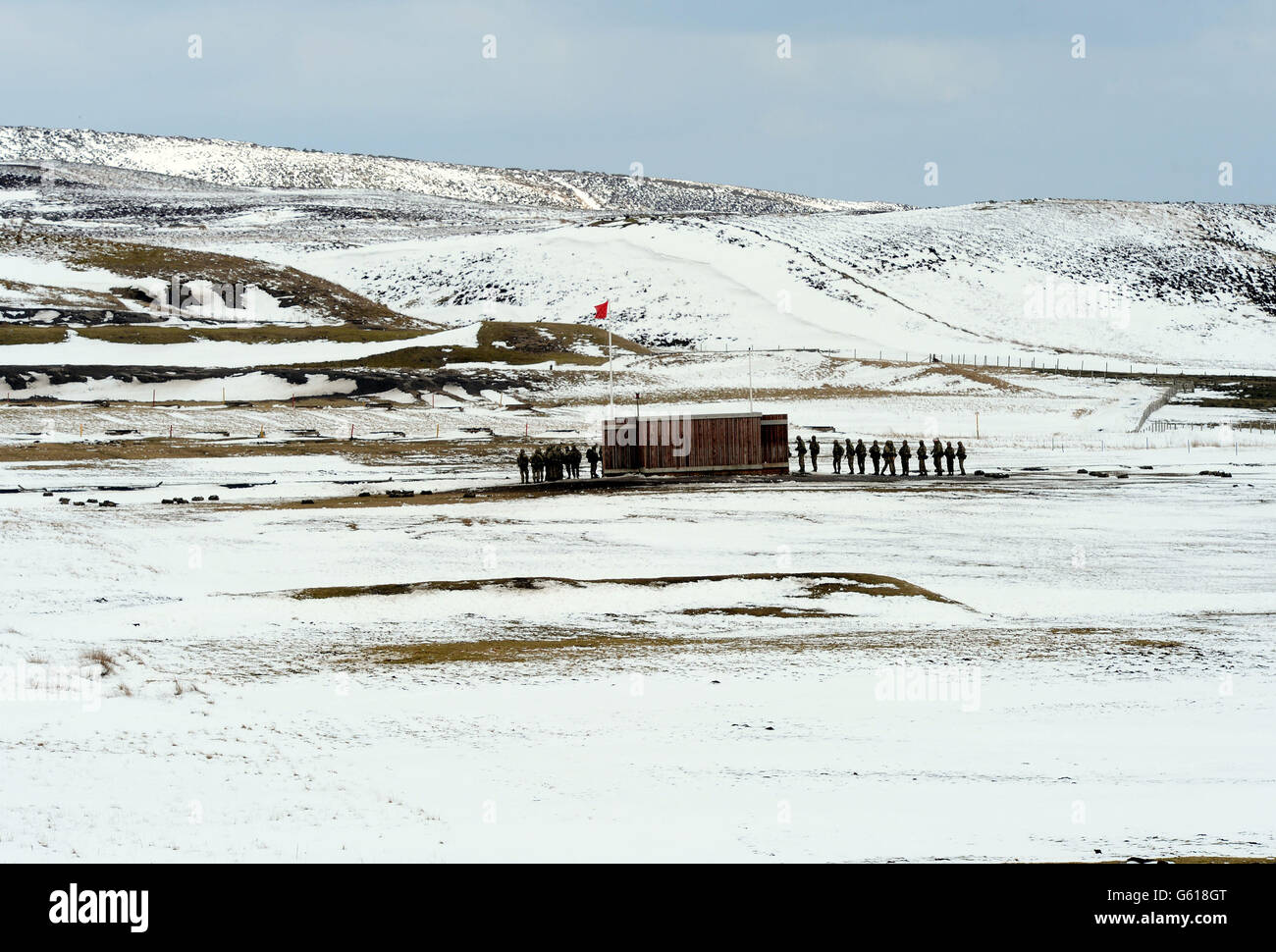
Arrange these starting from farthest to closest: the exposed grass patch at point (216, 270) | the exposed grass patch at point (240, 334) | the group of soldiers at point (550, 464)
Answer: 1. the exposed grass patch at point (216, 270)
2. the exposed grass patch at point (240, 334)
3. the group of soldiers at point (550, 464)

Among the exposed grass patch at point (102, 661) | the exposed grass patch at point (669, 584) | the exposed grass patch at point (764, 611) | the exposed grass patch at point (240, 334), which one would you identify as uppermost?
the exposed grass patch at point (240, 334)

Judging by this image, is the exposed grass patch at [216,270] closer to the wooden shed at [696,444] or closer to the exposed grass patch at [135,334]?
the exposed grass patch at [135,334]

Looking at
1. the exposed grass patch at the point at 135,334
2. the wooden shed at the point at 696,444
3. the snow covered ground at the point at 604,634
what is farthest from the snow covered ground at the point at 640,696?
the exposed grass patch at the point at 135,334

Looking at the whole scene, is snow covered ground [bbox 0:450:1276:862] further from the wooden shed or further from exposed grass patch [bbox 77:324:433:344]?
exposed grass patch [bbox 77:324:433:344]

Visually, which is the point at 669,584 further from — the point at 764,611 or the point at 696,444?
the point at 696,444

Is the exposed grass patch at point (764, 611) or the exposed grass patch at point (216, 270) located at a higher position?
the exposed grass patch at point (216, 270)

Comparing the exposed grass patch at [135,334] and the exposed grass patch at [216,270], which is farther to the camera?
the exposed grass patch at [216,270]

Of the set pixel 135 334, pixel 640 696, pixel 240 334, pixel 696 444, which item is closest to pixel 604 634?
pixel 640 696

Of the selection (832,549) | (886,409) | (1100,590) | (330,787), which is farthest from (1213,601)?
(886,409)
